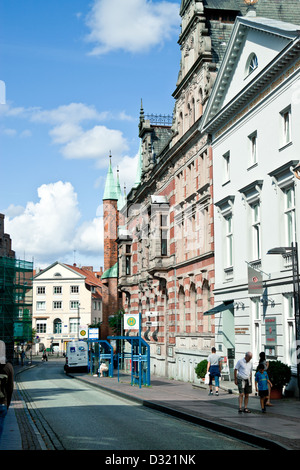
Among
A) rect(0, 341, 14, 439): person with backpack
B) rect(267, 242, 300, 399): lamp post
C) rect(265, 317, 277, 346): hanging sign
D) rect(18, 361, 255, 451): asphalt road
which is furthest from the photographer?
rect(265, 317, 277, 346): hanging sign

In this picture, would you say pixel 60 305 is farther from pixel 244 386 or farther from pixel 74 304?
pixel 244 386

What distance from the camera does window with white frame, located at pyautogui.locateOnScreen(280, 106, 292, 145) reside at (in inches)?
943

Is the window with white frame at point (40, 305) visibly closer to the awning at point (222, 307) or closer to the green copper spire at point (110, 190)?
the green copper spire at point (110, 190)

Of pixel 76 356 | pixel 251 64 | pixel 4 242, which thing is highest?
pixel 251 64

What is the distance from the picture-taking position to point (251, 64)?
2777 cm

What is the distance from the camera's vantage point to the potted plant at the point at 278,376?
72.5 ft

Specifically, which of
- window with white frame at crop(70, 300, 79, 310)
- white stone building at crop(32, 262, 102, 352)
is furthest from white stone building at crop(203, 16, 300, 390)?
window with white frame at crop(70, 300, 79, 310)

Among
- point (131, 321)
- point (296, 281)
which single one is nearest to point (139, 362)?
point (131, 321)

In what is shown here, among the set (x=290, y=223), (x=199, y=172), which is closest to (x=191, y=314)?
(x=199, y=172)

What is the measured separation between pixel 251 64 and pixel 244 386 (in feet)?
47.3

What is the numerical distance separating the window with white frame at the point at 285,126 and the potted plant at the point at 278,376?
7894mm

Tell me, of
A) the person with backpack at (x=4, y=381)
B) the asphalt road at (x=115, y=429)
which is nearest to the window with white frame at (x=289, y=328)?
the asphalt road at (x=115, y=429)

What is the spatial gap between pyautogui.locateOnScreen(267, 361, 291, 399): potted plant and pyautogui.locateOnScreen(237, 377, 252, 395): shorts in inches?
124

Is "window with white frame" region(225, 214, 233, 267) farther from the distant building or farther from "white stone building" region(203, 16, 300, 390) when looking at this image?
the distant building
